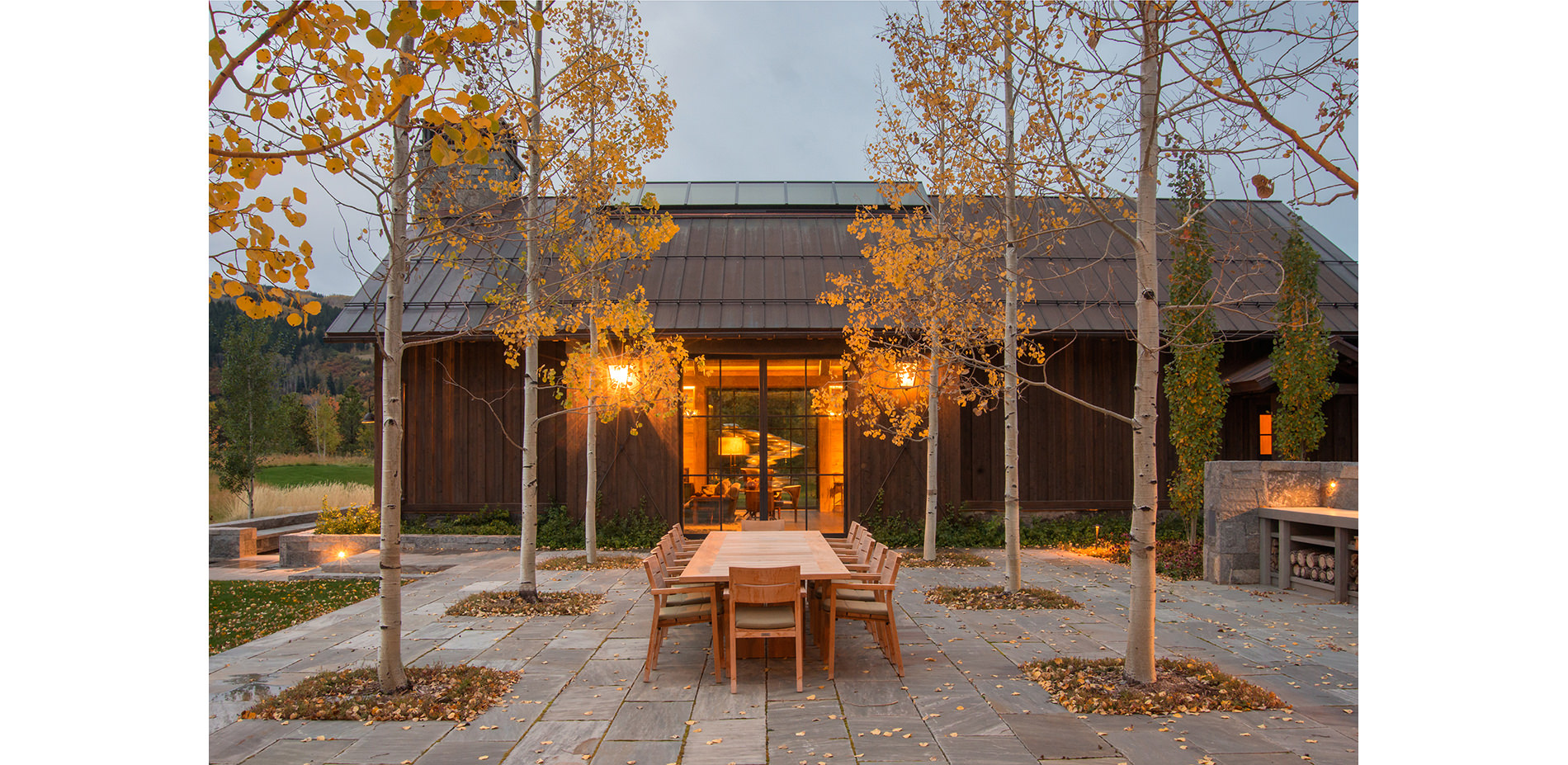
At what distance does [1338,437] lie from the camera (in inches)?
501

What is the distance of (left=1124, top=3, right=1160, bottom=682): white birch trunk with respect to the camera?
4836 mm

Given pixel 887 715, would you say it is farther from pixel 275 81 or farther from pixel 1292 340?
pixel 1292 340

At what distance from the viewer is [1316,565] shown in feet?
26.9

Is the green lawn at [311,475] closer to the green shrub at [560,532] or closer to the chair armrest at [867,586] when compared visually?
the green shrub at [560,532]

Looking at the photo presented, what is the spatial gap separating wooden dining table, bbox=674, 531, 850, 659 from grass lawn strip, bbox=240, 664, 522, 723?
1407 millimetres

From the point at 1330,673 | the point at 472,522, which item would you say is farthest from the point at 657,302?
the point at 1330,673

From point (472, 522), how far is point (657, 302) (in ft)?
14.6

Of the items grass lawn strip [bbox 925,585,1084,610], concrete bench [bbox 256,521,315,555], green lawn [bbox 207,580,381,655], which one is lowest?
concrete bench [bbox 256,521,315,555]

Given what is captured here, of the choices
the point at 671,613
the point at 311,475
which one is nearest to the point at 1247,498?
the point at 671,613

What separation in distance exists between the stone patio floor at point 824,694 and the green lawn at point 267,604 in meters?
0.49

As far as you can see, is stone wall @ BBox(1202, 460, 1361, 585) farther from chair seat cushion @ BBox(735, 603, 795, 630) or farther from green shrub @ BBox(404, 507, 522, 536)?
green shrub @ BBox(404, 507, 522, 536)

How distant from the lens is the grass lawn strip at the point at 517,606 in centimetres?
730

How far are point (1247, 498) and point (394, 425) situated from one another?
863cm

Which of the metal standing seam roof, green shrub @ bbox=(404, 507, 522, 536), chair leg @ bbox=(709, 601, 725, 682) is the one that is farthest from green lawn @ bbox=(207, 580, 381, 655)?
chair leg @ bbox=(709, 601, 725, 682)
